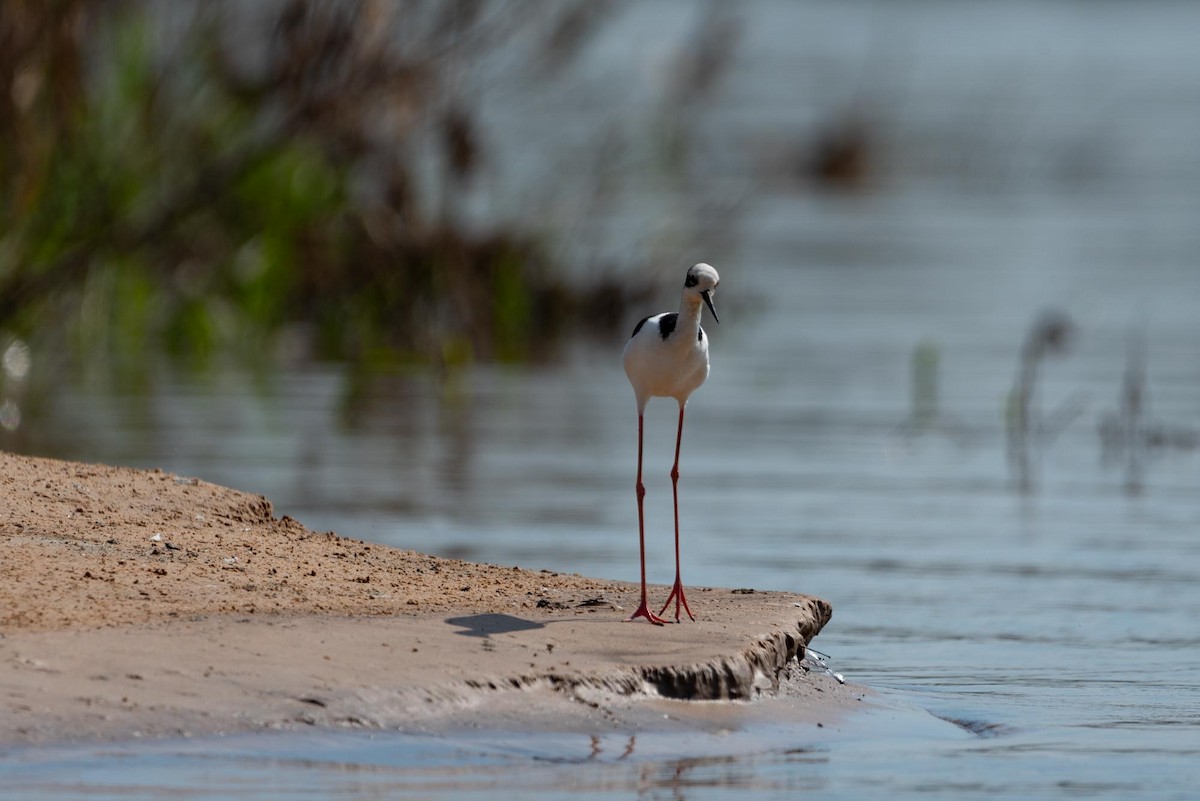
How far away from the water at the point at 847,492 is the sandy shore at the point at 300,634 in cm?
19

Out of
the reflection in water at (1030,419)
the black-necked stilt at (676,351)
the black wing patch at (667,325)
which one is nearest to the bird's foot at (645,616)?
the black-necked stilt at (676,351)

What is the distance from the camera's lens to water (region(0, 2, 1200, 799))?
19.3ft

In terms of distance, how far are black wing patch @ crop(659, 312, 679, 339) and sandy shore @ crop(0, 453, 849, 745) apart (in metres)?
0.92

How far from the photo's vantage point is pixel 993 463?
1290 centimetres

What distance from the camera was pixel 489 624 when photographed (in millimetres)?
6773

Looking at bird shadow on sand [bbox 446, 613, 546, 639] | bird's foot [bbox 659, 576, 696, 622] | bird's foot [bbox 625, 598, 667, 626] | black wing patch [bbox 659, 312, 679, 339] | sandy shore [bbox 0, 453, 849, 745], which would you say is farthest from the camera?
black wing patch [bbox 659, 312, 679, 339]

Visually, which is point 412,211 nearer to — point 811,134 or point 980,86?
point 811,134

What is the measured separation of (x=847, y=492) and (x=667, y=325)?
4.49m

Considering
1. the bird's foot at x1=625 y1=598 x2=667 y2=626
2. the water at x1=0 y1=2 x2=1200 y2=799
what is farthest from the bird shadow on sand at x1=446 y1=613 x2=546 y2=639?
the water at x1=0 y1=2 x2=1200 y2=799

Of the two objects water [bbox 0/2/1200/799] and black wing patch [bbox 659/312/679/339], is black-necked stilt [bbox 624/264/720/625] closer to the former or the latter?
black wing patch [bbox 659/312/679/339]

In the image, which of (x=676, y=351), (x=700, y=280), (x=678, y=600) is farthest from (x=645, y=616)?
(x=700, y=280)

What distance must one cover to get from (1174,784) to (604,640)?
1752 mm

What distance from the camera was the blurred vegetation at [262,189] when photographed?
1373 cm

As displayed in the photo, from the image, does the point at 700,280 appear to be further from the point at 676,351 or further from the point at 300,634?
the point at 300,634
